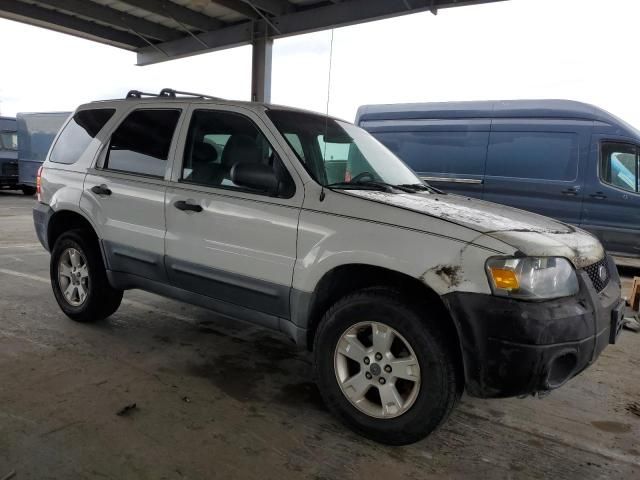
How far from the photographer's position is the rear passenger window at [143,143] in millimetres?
3410

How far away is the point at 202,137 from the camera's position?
329 cm

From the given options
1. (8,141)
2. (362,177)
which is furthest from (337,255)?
(8,141)

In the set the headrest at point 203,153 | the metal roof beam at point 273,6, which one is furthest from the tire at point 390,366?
the metal roof beam at point 273,6

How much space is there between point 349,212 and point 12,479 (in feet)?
6.32

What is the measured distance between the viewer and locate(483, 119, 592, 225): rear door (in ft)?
23.0

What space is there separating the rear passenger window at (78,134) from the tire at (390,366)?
8.38ft

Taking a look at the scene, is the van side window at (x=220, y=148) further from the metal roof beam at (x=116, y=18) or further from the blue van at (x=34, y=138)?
the blue van at (x=34, y=138)

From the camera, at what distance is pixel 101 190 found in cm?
365

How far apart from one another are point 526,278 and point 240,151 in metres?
1.84

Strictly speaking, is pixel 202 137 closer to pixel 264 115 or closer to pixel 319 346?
pixel 264 115

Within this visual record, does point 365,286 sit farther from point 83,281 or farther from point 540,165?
point 540,165

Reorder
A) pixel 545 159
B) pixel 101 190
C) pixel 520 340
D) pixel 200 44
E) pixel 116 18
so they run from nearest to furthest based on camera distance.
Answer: pixel 520 340 < pixel 101 190 < pixel 545 159 < pixel 116 18 < pixel 200 44

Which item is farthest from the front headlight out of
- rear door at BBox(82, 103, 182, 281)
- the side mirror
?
rear door at BBox(82, 103, 182, 281)

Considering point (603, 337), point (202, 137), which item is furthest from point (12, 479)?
point (603, 337)
